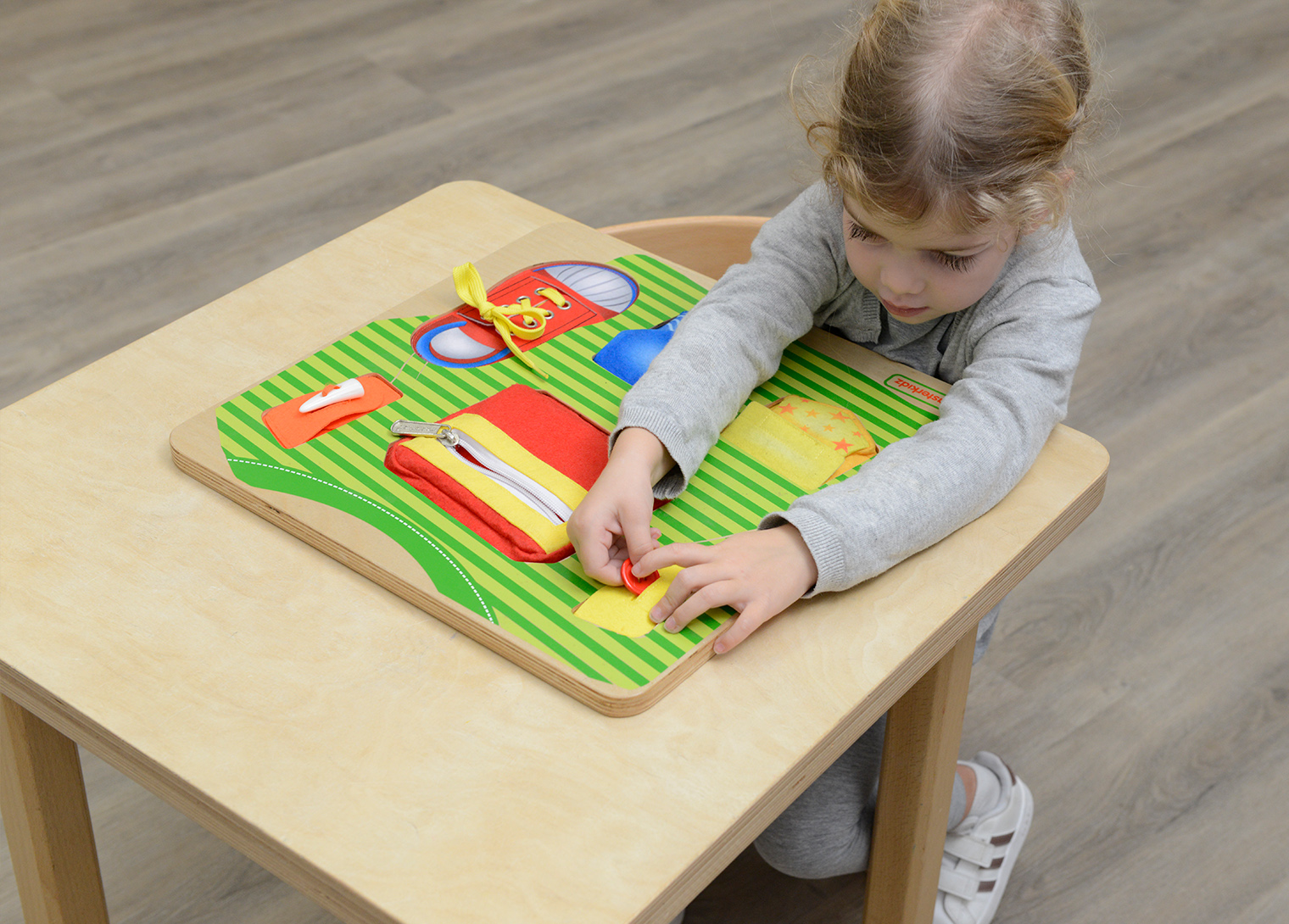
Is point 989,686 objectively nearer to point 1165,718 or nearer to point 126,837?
point 1165,718

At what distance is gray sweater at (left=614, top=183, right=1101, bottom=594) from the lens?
2.37ft

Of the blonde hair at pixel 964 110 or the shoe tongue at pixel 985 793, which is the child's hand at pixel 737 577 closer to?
the blonde hair at pixel 964 110

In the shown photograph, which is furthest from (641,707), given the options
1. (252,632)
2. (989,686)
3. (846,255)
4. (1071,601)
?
(1071,601)

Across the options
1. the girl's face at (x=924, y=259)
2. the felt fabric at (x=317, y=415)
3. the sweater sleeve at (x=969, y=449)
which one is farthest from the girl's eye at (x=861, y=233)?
the felt fabric at (x=317, y=415)

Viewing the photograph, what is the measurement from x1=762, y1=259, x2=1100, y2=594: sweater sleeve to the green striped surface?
5cm

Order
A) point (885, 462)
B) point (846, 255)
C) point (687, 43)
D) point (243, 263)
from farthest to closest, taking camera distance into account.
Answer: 1. point (687, 43)
2. point (243, 263)
3. point (846, 255)
4. point (885, 462)

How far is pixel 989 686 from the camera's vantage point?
1409mm

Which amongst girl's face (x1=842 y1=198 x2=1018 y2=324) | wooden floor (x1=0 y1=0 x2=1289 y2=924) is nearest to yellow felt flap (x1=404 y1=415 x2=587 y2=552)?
girl's face (x1=842 y1=198 x2=1018 y2=324)

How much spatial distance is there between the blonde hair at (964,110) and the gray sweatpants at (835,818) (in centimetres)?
38

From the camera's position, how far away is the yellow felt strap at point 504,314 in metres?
0.88

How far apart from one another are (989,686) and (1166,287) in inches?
35.6

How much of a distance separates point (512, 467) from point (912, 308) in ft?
0.93

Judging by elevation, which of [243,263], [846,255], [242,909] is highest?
[846,255]

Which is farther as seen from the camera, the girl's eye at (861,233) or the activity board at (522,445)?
the girl's eye at (861,233)
